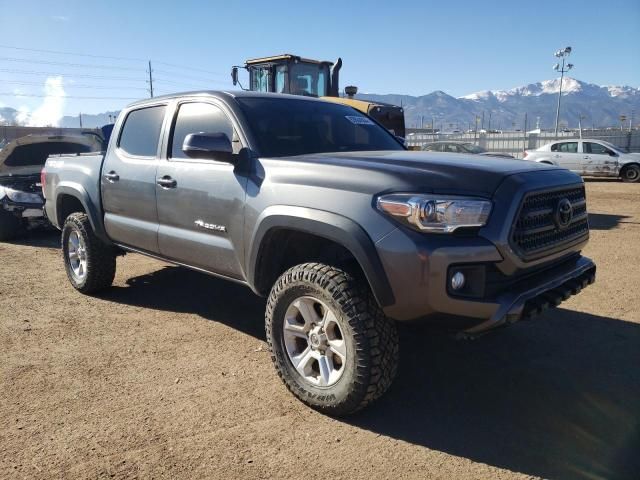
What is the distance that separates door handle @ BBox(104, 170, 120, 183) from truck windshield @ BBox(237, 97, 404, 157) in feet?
5.06

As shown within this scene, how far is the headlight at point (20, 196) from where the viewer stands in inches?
336

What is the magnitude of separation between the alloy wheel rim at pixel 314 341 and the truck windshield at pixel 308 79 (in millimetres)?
8707

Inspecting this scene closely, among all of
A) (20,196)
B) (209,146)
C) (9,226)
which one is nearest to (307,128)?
(209,146)

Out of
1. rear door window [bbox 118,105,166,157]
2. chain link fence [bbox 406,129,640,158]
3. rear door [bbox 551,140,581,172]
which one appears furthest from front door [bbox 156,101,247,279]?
chain link fence [bbox 406,129,640,158]

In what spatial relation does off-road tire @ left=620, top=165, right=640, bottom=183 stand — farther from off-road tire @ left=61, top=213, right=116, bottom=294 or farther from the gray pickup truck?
off-road tire @ left=61, top=213, right=116, bottom=294

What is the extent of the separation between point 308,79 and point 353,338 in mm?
9688

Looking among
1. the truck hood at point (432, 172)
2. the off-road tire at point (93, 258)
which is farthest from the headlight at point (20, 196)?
the truck hood at point (432, 172)

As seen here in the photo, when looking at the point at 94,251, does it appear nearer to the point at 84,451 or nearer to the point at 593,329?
the point at 84,451

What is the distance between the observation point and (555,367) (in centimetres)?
383

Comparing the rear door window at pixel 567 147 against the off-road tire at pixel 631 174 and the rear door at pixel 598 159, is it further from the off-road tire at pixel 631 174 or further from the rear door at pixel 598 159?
the off-road tire at pixel 631 174

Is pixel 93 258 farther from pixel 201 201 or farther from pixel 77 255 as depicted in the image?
pixel 201 201

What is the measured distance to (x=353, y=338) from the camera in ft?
9.62

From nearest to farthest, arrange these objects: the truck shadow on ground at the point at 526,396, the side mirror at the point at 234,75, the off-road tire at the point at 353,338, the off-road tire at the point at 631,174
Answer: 1. the truck shadow on ground at the point at 526,396
2. the off-road tire at the point at 353,338
3. the side mirror at the point at 234,75
4. the off-road tire at the point at 631,174

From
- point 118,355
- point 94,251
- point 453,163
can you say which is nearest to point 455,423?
point 453,163
